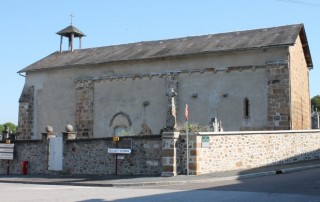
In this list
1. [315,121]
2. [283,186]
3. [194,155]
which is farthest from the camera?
[315,121]

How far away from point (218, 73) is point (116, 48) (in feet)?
30.8

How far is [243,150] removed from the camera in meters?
18.8

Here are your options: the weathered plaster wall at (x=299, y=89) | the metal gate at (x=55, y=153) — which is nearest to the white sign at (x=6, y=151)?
the metal gate at (x=55, y=153)

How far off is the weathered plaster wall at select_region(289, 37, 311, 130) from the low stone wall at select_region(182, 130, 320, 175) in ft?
6.95

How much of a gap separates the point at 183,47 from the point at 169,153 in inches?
450

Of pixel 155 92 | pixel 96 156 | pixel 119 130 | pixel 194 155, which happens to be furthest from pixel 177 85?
pixel 194 155

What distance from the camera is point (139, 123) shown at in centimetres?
2698

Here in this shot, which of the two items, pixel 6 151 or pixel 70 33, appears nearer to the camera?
pixel 6 151

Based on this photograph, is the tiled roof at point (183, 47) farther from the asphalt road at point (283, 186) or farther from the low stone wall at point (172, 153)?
the asphalt road at point (283, 186)

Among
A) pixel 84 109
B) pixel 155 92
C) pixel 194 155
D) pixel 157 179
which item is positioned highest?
pixel 155 92

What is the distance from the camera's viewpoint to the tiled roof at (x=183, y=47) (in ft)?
81.1

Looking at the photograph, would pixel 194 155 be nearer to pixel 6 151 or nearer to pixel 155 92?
pixel 155 92

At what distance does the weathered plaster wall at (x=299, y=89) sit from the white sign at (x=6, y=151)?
14.5 meters

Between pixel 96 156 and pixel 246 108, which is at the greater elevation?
pixel 246 108
